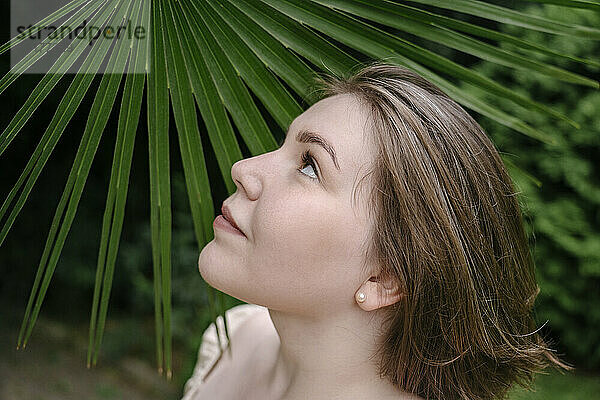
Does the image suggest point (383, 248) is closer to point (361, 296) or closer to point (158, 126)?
point (361, 296)

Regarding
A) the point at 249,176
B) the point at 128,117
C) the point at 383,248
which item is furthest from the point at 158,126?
the point at 383,248

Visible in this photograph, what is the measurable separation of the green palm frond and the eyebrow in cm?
11

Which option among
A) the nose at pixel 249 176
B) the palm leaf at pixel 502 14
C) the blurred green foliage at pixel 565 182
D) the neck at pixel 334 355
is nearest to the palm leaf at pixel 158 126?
the nose at pixel 249 176

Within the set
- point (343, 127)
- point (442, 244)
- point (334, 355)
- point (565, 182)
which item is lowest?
point (565, 182)

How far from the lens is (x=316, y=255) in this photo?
3.35ft

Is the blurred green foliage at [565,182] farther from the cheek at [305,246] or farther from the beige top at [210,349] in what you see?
the cheek at [305,246]

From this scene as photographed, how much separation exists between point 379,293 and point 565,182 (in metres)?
2.20

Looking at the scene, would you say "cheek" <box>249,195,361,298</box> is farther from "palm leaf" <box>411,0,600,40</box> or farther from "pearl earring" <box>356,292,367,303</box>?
"palm leaf" <box>411,0,600,40</box>

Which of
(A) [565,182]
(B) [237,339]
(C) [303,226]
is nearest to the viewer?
(C) [303,226]

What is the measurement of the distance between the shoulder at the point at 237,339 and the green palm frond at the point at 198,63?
0.36 meters

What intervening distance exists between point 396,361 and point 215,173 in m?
2.35

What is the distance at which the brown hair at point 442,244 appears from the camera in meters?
1.02

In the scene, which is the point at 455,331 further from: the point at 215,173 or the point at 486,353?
the point at 215,173

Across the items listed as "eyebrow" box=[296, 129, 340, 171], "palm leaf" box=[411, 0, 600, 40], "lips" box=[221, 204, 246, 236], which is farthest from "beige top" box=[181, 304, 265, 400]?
"palm leaf" box=[411, 0, 600, 40]
